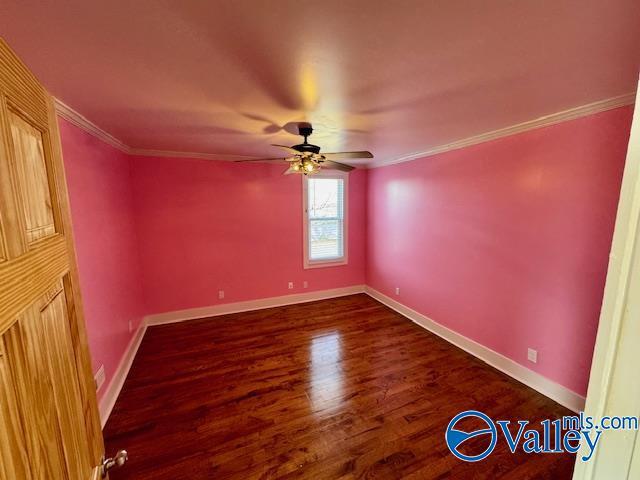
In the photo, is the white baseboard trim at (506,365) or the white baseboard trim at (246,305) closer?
the white baseboard trim at (506,365)

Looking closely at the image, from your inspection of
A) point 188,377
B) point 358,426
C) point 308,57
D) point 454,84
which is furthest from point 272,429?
point 454,84

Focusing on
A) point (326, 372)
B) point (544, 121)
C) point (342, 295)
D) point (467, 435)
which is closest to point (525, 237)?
point (544, 121)

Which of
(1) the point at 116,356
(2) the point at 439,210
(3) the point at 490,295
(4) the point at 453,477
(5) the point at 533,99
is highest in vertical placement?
(5) the point at 533,99

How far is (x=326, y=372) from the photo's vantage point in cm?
269

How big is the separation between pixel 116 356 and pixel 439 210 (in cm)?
380

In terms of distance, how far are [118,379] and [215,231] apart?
80.8 inches

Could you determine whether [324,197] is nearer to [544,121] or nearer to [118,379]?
[544,121]

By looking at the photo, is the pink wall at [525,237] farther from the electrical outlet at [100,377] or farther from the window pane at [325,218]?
the electrical outlet at [100,377]

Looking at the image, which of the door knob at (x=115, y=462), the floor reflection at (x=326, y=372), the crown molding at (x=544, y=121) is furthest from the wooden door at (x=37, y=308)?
the crown molding at (x=544, y=121)

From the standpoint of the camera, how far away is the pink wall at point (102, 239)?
200cm

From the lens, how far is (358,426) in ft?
6.65

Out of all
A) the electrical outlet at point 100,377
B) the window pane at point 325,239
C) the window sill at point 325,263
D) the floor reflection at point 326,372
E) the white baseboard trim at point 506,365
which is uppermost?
the window pane at point 325,239

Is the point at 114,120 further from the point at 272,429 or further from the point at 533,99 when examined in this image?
the point at 533,99

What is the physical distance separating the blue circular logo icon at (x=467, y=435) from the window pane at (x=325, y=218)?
2.98 m
